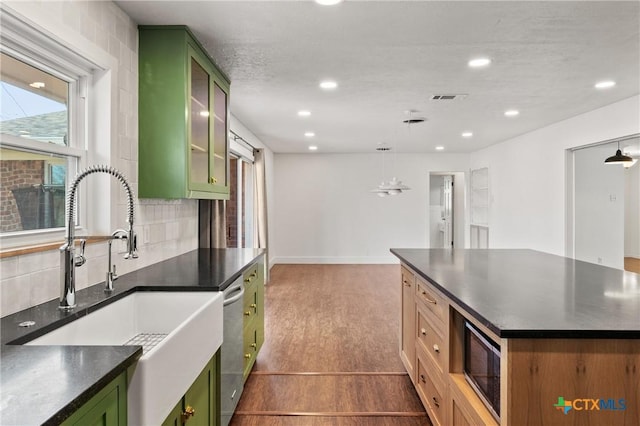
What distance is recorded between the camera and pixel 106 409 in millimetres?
976

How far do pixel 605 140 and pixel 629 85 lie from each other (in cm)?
97

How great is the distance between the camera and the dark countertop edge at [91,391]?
A: 762mm

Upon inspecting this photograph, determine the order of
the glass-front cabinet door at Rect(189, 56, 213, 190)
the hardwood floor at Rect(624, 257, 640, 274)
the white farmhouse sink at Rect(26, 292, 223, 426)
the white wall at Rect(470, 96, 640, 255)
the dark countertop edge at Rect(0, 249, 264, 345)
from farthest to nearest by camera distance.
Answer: the hardwood floor at Rect(624, 257, 640, 274) < the white wall at Rect(470, 96, 640, 255) < the glass-front cabinet door at Rect(189, 56, 213, 190) < the dark countertop edge at Rect(0, 249, 264, 345) < the white farmhouse sink at Rect(26, 292, 223, 426)

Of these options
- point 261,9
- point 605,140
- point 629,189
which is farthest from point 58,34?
point 629,189

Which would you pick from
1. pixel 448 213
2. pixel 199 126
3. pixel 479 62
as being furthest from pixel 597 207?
pixel 199 126

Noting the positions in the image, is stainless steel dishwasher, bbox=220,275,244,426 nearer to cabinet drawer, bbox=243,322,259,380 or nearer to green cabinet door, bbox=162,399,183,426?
cabinet drawer, bbox=243,322,259,380

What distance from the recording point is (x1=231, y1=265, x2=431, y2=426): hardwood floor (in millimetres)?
2494

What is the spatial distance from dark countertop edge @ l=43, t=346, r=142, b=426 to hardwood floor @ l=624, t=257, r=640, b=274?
8634mm

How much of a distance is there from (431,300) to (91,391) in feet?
5.84

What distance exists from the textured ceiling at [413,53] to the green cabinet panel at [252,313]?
165 centimetres

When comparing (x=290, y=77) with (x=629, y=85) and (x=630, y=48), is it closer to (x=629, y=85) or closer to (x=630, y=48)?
(x=630, y=48)

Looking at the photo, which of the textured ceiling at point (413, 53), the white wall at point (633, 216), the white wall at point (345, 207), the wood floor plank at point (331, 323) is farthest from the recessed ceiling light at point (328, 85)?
the white wall at point (633, 216)

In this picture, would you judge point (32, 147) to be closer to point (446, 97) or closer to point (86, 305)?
point (86, 305)

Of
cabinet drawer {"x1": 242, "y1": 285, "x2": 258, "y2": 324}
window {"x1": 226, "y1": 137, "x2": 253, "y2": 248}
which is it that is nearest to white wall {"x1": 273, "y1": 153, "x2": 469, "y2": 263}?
window {"x1": 226, "y1": 137, "x2": 253, "y2": 248}
